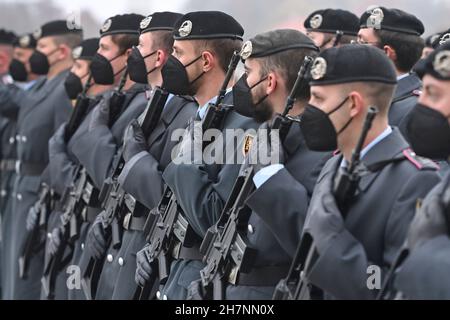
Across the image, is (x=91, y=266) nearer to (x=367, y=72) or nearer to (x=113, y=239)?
(x=113, y=239)

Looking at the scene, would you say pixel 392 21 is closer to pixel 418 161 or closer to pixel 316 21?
pixel 316 21

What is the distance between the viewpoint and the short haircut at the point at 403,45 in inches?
232

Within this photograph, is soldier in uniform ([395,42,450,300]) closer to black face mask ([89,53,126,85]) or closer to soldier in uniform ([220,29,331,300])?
soldier in uniform ([220,29,331,300])

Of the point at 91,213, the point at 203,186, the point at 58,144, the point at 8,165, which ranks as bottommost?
the point at 8,165

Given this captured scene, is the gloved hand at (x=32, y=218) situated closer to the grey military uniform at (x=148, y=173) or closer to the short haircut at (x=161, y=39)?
the grey military uniform at (x=148, y=173)

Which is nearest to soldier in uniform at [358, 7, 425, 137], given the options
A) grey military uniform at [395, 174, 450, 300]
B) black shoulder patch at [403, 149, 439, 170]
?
black shoulder patch at [403, 149, 439, 170]

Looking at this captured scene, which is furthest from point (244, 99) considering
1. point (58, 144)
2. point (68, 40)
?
point (68, 40)

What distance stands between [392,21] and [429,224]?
2.51 metres

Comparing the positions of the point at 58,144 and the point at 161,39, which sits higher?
the point at 161,39

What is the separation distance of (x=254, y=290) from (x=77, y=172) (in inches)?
125

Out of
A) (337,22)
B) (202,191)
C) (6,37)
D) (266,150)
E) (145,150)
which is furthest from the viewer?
(6,37)

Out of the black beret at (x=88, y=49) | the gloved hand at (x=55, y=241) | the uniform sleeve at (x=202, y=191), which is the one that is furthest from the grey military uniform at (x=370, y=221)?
the black beret at (x=88, y=49)

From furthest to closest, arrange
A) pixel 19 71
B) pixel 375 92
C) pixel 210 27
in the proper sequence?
1. pixel 19 71
2. pixel 210 27
3. pixel 375 92

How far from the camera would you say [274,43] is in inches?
206
